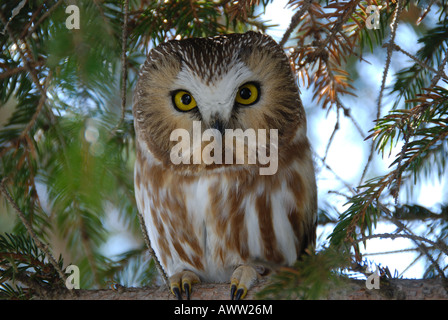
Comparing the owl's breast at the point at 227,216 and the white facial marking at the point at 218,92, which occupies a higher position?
the white facial marking at the point at 218,92

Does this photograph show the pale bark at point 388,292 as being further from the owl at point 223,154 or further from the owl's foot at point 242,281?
the owl at point 223,154

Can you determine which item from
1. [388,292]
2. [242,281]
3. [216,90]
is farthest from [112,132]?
[388,292]

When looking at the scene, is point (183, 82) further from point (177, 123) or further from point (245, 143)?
point (245, 143)

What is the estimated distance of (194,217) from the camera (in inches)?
88.5

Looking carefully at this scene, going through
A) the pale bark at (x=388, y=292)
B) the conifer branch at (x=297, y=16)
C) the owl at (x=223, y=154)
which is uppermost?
the conifer branch at (x=297, y=16)

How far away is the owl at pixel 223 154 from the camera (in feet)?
7.05

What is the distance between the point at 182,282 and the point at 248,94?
0.84m

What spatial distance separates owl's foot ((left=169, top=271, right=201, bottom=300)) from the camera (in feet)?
6.47

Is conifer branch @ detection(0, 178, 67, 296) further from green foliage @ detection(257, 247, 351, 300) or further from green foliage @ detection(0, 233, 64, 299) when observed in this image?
green foliage @ detection(257, 247, 351, 300)

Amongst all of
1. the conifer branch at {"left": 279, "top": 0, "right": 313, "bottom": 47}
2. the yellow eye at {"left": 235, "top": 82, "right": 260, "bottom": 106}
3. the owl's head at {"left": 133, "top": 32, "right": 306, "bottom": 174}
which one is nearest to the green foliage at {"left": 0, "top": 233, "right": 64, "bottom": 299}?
the owl's head at {"left": 133, "top": 32, "right": 306, "bottom": 174}

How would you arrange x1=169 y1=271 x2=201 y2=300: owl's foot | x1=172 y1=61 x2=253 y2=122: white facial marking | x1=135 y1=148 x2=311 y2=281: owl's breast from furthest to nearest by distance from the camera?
x1=135 y1=148 x2=311 y2=281: owl's breast
x1=172 y1=61 x2=253 y2=122: white facial marking
x1=169 y1=271 x2=201 y2=300: owl's foot

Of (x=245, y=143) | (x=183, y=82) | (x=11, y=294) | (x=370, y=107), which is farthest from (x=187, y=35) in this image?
(x=370, y=107)

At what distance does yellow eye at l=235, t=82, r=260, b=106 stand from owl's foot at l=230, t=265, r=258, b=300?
70cm

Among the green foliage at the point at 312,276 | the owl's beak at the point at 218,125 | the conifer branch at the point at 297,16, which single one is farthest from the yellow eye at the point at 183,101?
the green foliage at the point at 312,276
